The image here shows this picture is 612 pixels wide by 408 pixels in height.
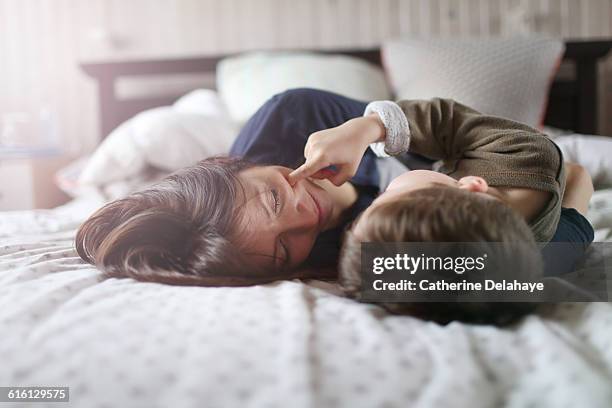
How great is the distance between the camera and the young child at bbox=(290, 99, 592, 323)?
41cm

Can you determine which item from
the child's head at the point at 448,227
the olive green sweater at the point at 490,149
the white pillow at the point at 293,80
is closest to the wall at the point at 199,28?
the white pillow at the point at 293,80

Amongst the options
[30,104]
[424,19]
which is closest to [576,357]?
[424,19]

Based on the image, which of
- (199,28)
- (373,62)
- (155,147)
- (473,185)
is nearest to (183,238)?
(473,185)

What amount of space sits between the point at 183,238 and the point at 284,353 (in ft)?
0.75

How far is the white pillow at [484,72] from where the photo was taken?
996 mm

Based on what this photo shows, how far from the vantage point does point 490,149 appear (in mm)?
567

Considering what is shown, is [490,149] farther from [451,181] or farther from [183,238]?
[183,238]

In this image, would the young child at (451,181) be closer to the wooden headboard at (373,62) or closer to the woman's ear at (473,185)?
the woman's ear at (473,185)

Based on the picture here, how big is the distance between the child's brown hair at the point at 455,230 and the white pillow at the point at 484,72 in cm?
53

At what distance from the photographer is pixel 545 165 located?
1.77 feet

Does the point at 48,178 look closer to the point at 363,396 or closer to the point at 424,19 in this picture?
the point at 424,19

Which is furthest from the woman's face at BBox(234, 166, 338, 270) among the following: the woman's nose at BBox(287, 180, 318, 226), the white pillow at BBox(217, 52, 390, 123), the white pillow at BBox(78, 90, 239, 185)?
the white pillow at BBox(217, 52, 390, 123)

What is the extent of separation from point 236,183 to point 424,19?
152 cm

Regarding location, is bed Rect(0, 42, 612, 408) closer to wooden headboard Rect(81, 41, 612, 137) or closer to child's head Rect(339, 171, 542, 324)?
child's head Rect(339, 171, 542, 324)
